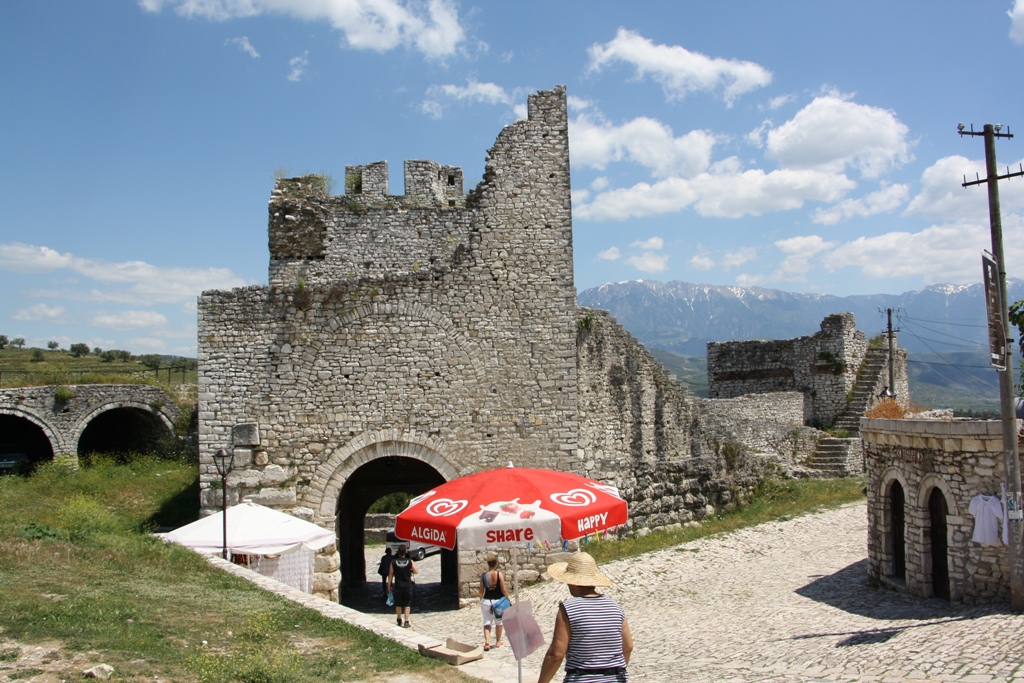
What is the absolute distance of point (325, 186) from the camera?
21.5 meters

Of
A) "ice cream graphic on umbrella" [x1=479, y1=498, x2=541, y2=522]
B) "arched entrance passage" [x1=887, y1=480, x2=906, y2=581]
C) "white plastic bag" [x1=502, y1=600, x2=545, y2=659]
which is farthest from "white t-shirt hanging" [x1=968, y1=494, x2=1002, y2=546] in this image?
"white plastic bag" [x1=502, y1=600, x2=545, y2=659]

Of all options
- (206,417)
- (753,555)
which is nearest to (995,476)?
(753,555)

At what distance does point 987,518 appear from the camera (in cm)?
1112

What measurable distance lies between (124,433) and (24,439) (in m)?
3.38

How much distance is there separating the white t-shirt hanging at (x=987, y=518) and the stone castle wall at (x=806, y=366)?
2019cm

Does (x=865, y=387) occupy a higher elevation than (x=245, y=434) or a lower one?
higher

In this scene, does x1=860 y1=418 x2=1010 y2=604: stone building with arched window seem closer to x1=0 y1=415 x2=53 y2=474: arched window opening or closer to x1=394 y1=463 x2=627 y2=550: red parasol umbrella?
x1=394 y1=463 x2=627 y2=550: red parasol umbrella

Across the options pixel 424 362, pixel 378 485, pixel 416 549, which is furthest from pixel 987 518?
pixel 416 549

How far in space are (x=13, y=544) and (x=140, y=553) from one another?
1713mm

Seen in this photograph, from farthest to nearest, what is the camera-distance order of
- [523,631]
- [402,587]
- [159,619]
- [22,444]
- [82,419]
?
1. [22,444]
2. [82,419]
3. [402,587]
4. [159,619]
5. [523,631]

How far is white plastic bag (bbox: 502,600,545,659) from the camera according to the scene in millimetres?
7551

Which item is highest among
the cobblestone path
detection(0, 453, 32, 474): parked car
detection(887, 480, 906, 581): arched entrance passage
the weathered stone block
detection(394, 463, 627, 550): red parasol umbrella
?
the weathered stone block

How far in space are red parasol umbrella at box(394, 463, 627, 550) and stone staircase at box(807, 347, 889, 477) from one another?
1852cm

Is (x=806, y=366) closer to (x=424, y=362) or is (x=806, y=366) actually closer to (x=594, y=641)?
(x=424, y=362)
